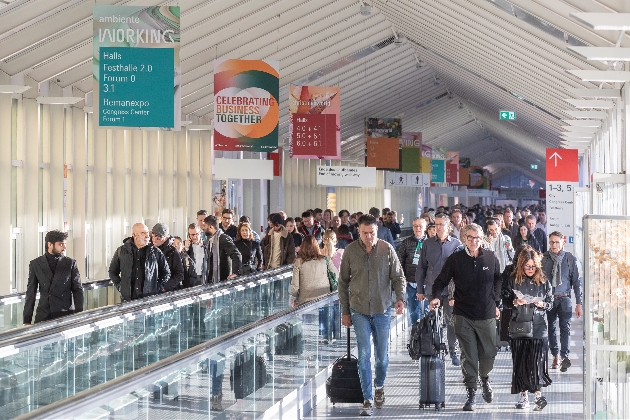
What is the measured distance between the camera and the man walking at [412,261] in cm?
1423

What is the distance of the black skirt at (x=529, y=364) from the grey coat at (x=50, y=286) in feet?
14.0

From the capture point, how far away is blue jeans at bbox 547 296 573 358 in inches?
488

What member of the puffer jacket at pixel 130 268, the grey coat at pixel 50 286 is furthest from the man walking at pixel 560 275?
the grey coat at pixel 50 286

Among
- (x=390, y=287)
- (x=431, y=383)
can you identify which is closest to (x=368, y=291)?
(x=390, y=287)

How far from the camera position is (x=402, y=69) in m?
35.2

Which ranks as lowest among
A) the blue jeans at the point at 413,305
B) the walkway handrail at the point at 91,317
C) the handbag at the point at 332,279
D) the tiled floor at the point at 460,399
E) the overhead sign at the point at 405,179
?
the tiled floor at the point at 460,399

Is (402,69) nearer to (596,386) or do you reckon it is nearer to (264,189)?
(264,189)

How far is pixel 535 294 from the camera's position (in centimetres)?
1033

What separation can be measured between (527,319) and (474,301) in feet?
2.04

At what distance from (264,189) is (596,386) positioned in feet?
95.9

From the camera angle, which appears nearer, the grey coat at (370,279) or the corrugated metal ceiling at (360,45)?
the grey coat at (370,279)

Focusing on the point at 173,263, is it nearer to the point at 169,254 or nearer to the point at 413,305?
the point at 169,254

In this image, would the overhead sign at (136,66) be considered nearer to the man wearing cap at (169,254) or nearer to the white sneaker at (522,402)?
the man wearing cap at (169,254)

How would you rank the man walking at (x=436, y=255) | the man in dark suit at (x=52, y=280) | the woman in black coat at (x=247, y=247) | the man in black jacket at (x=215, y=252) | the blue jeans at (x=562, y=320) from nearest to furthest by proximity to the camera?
1. the man in dark suit at (x=52, y=280)
2. the man walking at (x=436, y=255)
3. the blue jeans at (x=562, y=320)
4. the man in black jacket at (x=215, y=252)
5. the woman in black coat at (x=247, y=247)
